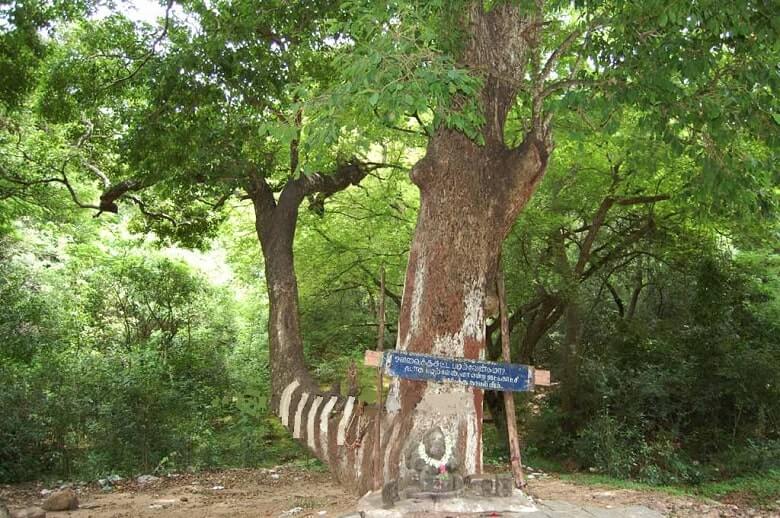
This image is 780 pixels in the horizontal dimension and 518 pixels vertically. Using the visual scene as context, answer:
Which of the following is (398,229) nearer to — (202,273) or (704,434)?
(202,273)

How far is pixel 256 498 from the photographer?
24.6ft

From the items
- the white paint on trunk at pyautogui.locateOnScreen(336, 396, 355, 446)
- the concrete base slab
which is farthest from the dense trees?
the concrete base slab

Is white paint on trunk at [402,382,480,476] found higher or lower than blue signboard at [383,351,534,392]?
lower

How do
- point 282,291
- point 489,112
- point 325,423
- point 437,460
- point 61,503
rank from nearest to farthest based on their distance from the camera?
point 437,460 < point 489,112 < point 61,503 < point 325,423 < point 282,291

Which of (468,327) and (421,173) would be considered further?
(421,173)

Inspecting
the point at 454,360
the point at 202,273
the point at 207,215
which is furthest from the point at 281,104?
the point at 202,273

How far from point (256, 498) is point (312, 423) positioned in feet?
3.52

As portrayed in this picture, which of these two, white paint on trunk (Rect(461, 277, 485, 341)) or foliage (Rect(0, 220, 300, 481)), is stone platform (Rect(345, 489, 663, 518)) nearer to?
white paint on trunk (Rect(461, 277, 485, 341))

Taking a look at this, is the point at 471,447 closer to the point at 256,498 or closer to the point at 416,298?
the point at 416,298

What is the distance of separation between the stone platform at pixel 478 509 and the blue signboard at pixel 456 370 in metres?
0.95

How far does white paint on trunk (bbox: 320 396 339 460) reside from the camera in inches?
291

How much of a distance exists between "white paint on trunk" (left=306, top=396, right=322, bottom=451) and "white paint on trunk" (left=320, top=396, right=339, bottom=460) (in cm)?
15

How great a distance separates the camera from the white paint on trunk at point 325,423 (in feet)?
24.2

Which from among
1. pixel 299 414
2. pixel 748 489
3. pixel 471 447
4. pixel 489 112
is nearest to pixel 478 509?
pixel 471 447
